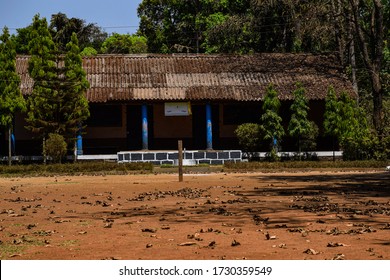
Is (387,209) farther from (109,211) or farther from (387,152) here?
(387,152)

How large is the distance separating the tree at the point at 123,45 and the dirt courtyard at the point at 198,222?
155 ft

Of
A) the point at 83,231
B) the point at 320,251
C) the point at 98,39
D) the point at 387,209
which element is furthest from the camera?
the point at 98,39

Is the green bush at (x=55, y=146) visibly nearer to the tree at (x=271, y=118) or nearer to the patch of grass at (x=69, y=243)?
the tree at (x=271, y=118)

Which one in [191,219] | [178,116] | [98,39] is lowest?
[191,219]

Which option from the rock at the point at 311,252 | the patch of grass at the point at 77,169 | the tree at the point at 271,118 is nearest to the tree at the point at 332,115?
the tree at the point at 271,118

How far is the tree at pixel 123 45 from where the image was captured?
230 feet

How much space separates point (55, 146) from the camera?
115ft

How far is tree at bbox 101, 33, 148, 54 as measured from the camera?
70.0 meters

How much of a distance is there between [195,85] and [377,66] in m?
9.18

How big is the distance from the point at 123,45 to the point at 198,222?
201 ft

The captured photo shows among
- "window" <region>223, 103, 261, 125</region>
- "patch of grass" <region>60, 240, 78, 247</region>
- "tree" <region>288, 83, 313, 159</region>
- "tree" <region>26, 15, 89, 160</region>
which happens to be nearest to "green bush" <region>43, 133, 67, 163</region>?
"tree" <region>26, 15, 89, 160</region>

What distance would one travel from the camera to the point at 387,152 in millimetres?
35656

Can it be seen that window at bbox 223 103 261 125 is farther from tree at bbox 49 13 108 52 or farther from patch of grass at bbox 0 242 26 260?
patch of grass at bbox 0 242 26 260

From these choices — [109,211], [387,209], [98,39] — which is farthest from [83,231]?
[98,39]
